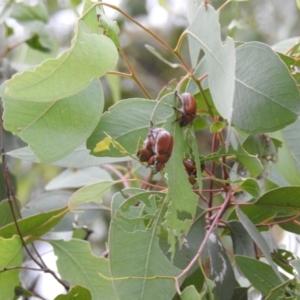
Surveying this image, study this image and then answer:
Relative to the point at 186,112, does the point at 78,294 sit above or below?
below

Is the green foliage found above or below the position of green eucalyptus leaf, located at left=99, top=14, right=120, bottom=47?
below

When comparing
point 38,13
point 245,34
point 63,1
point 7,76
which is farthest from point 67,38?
point 7,76

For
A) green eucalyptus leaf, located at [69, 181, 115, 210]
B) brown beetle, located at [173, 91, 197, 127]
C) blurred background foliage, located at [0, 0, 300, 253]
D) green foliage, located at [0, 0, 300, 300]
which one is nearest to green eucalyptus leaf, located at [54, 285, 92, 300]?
green foliage, located at [0, 0, 300, 300]

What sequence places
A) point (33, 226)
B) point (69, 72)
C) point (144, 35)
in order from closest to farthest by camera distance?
point (69, 72) → point (33, 226) → point (144, 35)

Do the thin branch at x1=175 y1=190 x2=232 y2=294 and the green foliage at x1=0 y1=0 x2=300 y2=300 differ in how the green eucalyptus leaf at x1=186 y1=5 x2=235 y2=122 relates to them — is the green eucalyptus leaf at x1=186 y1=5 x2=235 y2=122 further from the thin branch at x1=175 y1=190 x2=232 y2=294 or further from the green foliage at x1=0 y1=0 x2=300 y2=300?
the thin branch at x1=175 y1=190 x2=232 y2=294

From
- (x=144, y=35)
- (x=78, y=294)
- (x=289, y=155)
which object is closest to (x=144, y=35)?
(x=144, y=35)

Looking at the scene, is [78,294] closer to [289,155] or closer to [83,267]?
[83,267]

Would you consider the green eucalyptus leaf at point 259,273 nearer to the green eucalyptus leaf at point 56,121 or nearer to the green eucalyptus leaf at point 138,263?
the green eucalyptus leaf at point 138,263

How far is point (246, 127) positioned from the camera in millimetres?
560

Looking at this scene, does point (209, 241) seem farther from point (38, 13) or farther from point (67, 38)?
point (67, 38)

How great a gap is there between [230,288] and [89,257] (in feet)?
0.55

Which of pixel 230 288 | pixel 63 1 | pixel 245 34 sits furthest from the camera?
pixel 63 1

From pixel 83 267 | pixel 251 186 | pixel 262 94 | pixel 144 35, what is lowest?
pixel 144 35

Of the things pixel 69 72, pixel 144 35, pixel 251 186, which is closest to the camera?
pixel 69 72
